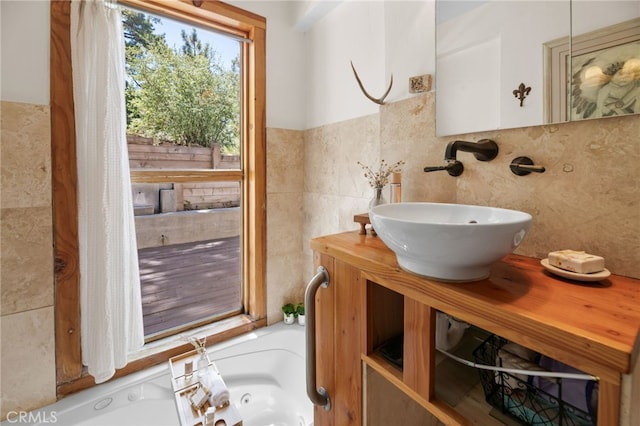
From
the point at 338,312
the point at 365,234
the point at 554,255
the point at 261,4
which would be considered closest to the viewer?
the point at 554,255

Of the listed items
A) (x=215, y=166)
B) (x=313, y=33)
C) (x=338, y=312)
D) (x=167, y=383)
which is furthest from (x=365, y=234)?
(x=313, y=33)

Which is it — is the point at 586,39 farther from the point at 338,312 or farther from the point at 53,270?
the point at 53,270

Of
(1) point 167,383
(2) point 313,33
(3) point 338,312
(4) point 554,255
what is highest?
(2) point 313,33

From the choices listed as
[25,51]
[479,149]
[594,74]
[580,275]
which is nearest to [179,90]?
[25,51]

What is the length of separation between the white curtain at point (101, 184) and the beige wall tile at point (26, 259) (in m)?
0.13

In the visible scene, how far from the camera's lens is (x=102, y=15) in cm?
125

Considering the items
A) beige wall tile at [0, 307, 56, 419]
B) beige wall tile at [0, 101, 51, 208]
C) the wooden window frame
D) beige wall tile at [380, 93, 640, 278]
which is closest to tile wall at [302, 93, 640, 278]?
beige wall tile at [380, 93, 640, 278]

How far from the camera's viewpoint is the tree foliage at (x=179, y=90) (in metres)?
1.52

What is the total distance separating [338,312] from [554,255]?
610mm

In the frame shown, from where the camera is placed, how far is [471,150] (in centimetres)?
92

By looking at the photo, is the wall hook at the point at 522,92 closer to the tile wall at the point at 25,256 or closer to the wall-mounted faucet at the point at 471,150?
the wall-mounted faucet at the point at 471,150

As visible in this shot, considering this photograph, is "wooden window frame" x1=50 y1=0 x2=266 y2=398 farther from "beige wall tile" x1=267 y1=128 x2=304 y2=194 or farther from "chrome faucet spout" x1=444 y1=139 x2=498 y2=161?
"chrome faucet spout" x1=444 y1=139 x2=498 y2=161

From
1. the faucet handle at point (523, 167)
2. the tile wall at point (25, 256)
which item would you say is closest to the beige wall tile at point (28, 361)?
the tile wall at point (25, 256)

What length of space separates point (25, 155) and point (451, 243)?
163 centimetres
